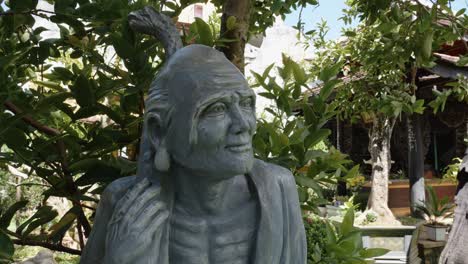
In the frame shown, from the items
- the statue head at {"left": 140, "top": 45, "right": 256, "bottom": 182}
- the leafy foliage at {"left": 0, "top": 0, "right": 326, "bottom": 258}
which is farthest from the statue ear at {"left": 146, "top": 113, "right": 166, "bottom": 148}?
the leafy foliage at {"left": 0, "top": 0, "right": 326, "bottom": 258}

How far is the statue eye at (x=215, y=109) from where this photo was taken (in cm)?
107

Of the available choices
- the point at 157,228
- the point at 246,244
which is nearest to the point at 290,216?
the point at 246,244

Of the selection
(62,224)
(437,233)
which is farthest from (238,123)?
(437,233)

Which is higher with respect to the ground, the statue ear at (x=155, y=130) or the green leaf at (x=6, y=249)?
the statue ear at (x=155, y=130)

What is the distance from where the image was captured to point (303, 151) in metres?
1.61

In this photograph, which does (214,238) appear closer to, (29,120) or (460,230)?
(29,120)

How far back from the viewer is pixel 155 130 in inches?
44.5

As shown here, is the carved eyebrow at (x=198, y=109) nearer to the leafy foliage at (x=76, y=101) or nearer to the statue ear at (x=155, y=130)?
the statue ear at (x=155, y=130)

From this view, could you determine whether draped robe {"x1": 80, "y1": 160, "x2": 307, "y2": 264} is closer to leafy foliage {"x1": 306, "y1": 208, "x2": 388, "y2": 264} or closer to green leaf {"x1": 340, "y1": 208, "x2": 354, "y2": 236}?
leafy foliage {"x1": 306, "y1": 208, "x2": 388, "y2": 264}

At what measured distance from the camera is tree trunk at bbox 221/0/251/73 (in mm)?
1817

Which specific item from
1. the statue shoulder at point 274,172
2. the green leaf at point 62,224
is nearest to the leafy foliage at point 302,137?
the statue shoulder at point 274,172

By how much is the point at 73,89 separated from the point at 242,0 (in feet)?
2.35

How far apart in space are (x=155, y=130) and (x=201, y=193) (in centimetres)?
19

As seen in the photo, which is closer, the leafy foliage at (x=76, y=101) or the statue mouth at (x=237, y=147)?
the statue mouth at (x=237, y=147)
